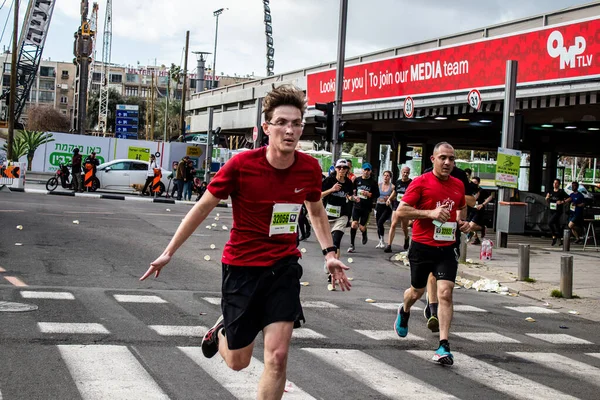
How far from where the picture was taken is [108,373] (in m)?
6.14

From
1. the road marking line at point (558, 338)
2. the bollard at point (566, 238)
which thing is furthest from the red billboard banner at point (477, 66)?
the road marking line at point (558, 338)

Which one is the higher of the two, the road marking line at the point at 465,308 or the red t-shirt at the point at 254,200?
the red t-shirt at the point at 254,200

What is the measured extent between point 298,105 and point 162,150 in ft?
138

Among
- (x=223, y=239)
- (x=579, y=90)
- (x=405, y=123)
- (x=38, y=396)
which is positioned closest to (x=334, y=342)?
(x=38, y=396)

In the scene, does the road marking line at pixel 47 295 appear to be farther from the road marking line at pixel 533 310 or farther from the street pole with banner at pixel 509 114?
the street pole with banner at pixel 509 114

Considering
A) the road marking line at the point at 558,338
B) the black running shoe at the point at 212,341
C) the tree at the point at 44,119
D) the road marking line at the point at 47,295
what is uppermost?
the tree at the point at 44,119

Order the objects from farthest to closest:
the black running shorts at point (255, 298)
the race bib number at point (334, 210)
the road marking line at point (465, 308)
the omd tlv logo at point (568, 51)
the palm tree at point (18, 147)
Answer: the palm tree at point (18, 147) → the omd tlv logo at point (568, 51) → the race bib number at point (334, 210) → the road marking line at point (465, 308) → the black running shorts at point (255, 298)

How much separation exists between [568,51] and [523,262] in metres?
8.37

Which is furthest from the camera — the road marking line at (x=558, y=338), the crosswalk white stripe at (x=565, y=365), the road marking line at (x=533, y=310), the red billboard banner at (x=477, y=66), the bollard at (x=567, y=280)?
the red billboard banner at (x=477, y=66)

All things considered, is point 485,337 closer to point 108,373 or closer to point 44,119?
point 108,373

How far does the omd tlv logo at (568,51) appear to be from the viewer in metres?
20.3

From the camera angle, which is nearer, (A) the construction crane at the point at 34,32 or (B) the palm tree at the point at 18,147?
(B) the palm tree at the point at 18,147

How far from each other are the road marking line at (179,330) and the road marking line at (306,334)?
87cm

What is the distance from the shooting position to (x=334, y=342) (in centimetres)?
797
